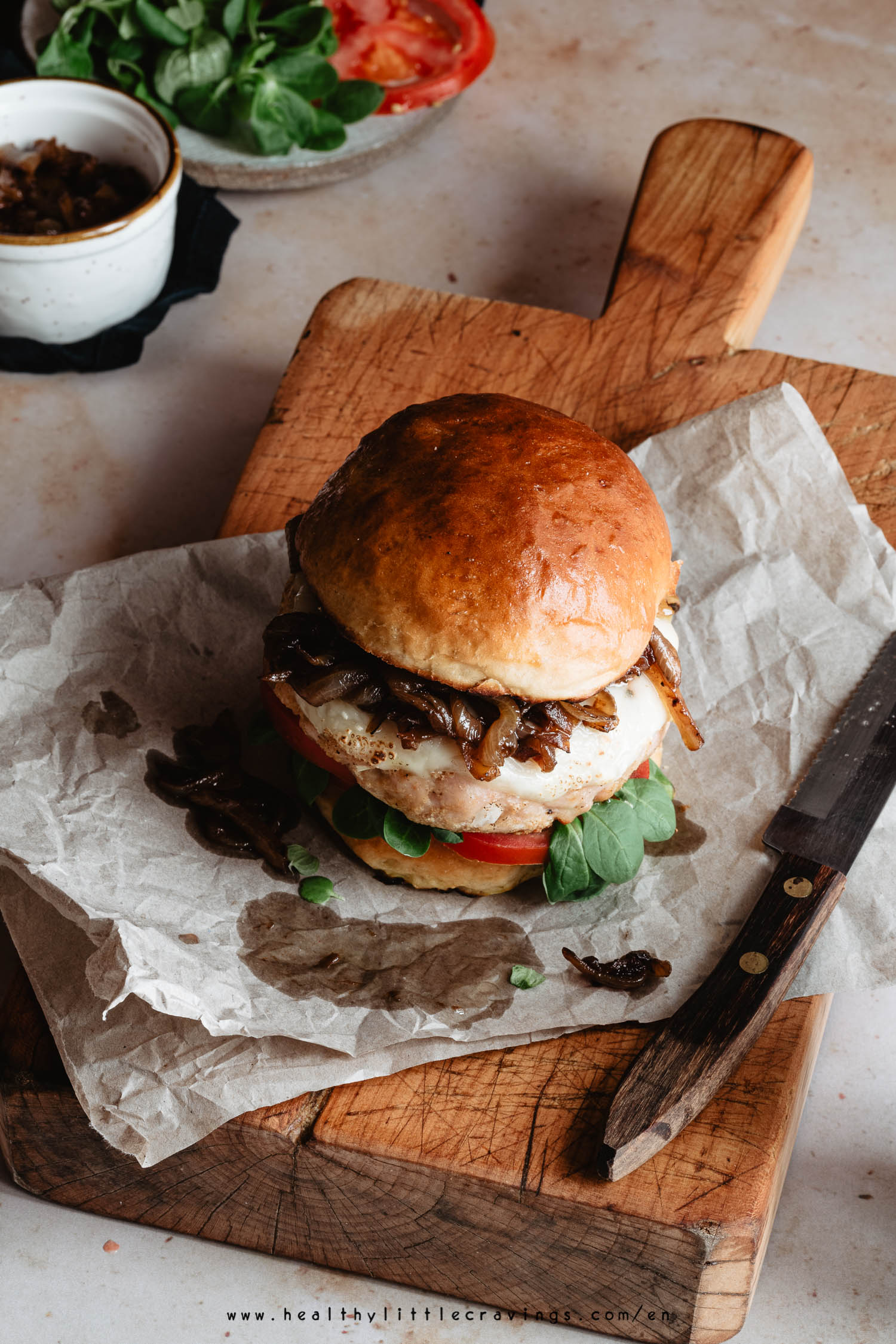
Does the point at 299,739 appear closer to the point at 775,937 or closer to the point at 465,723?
the point at 465,723

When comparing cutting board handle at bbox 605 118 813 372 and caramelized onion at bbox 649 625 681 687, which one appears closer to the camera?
caramelized onion at bbox 649 625 681 687

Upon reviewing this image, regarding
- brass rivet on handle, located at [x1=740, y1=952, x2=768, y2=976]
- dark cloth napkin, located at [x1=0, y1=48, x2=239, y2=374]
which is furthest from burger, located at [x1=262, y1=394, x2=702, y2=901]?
dark cloth napkin, located at [x1=0, y1=48, x2=239, y2=374]

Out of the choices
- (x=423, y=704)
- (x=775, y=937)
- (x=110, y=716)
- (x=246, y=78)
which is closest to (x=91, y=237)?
(x=246, y=78)

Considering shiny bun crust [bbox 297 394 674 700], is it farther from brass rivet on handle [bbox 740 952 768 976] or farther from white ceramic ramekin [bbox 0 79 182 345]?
white ceramic ramekin [bbox 0 79 182 345]

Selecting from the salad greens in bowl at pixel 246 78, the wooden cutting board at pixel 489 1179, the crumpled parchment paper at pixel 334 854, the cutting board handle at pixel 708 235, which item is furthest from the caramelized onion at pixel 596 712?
the salad greens in bowl at pixel 246 78

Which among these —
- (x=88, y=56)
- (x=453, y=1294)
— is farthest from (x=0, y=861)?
(x=88, y=56)

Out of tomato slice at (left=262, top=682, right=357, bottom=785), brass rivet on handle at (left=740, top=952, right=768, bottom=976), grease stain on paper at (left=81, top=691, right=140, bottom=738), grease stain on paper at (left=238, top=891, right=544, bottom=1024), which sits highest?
brass rivet on handle at (left=740, top=952, right=768, bottom=976)
